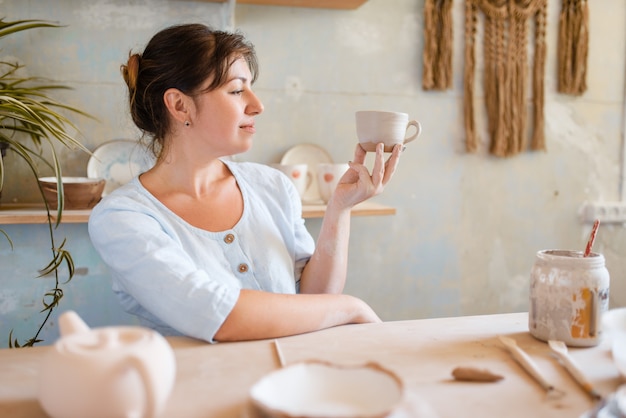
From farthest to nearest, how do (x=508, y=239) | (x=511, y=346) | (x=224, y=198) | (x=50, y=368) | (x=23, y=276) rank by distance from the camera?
(x=508, y=239)
(x=23, y=276)
(x=224, y=198)
(x=511, y=346)
(x=50, y=368)

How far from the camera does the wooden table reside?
0.79 meters

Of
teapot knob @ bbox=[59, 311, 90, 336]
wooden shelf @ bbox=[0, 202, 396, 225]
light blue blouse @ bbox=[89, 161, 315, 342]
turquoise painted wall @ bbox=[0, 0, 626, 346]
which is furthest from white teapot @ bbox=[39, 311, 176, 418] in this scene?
turquoise painted wall @ bbox=[0, 0, 626, 346]

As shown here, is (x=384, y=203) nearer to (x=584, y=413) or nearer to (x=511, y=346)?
(x=511, y=346)

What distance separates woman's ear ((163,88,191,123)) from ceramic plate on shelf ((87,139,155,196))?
0.71 meters

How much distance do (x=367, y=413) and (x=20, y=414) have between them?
1.58ft

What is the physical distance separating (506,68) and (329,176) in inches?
40.2

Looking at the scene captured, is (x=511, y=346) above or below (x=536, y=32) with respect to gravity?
below

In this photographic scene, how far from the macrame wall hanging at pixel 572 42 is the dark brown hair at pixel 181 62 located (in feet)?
5.67

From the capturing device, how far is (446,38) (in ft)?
7.97

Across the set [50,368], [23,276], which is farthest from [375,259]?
[50,368]

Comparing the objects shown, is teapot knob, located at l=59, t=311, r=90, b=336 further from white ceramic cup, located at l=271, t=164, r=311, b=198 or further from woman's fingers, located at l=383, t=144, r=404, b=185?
white ceramic cup, located at l=271, t=164, r=311, b=198

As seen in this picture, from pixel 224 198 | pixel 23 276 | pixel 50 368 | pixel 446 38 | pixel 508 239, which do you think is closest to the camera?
pixel 50 368

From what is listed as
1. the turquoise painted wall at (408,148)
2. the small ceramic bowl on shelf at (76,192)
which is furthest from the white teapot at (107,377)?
the turquoise painted wall at (408,148)

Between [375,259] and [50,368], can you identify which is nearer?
[50,368]
